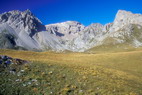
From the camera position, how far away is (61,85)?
59.9 ft

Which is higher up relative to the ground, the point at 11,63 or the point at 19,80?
the point at 11,63

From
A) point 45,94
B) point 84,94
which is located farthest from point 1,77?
point 84,94

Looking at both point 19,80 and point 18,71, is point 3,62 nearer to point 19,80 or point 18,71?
point 18,71

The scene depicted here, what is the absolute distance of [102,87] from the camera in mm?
19438

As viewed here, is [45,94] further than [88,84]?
No

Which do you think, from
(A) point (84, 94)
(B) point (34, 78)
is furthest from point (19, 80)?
(A) point (84, 94)

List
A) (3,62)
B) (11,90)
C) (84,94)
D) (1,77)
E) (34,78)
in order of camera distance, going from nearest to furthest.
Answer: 1. (11,90)
2. (84,94)
3. (1,77)
4. (34,78)
5. (3,62)

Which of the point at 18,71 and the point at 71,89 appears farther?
the point at 18,71

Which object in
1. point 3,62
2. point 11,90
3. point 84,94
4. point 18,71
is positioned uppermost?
point 3,62

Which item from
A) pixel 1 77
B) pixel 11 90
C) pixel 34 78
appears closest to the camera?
pixel 11 90

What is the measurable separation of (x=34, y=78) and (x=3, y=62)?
7286mm

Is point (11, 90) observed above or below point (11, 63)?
below

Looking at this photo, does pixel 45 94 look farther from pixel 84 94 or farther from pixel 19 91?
pixel 84 94

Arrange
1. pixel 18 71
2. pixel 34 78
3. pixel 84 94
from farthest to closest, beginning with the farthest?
pixel 18 71 → pixel 34 78 → pixel 84 94
